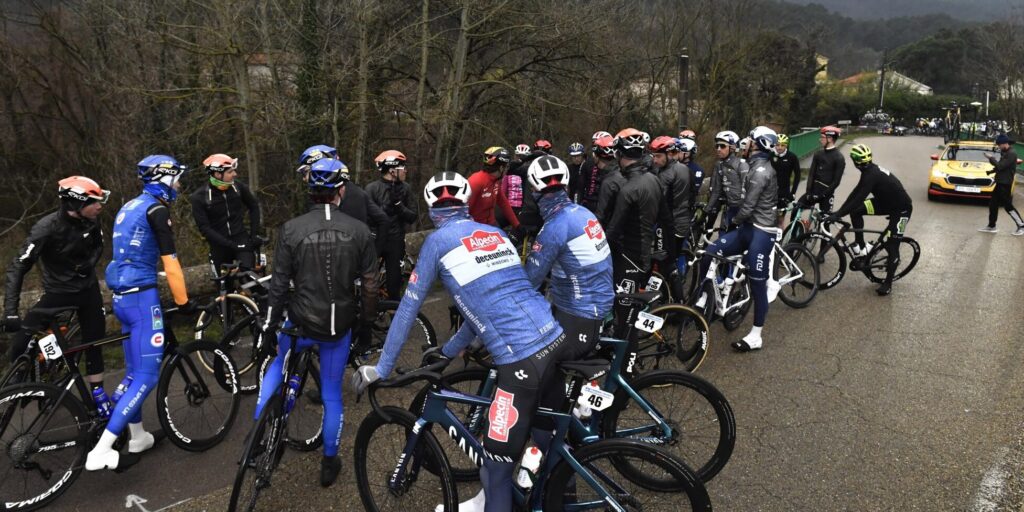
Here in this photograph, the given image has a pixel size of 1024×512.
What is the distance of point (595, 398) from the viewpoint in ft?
11.4

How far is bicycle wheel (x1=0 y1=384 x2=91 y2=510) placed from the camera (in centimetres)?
367

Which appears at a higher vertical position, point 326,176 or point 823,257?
point 326,176

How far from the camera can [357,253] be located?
3.73 meters

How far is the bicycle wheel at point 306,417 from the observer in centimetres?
398

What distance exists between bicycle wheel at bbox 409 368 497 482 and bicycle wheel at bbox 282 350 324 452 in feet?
2.49

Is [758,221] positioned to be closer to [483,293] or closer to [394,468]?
[483,293]

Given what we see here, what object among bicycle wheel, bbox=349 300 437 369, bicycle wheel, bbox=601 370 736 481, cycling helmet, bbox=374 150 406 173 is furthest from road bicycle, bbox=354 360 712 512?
cycling helmet, bbox=374 150 406 173

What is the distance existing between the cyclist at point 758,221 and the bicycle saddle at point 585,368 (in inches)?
145

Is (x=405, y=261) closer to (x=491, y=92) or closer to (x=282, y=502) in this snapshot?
(x=282, y=502)

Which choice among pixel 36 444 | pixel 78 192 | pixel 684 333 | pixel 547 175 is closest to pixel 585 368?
pixel 547 175

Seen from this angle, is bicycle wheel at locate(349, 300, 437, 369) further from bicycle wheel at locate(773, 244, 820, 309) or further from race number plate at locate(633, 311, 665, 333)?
bicycle wheel at locate(773, 244, 820, 309)

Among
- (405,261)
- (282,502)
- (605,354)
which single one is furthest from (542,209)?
(405,261)

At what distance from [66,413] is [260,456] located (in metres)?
1.33

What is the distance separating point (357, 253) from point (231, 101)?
37.6 ft
